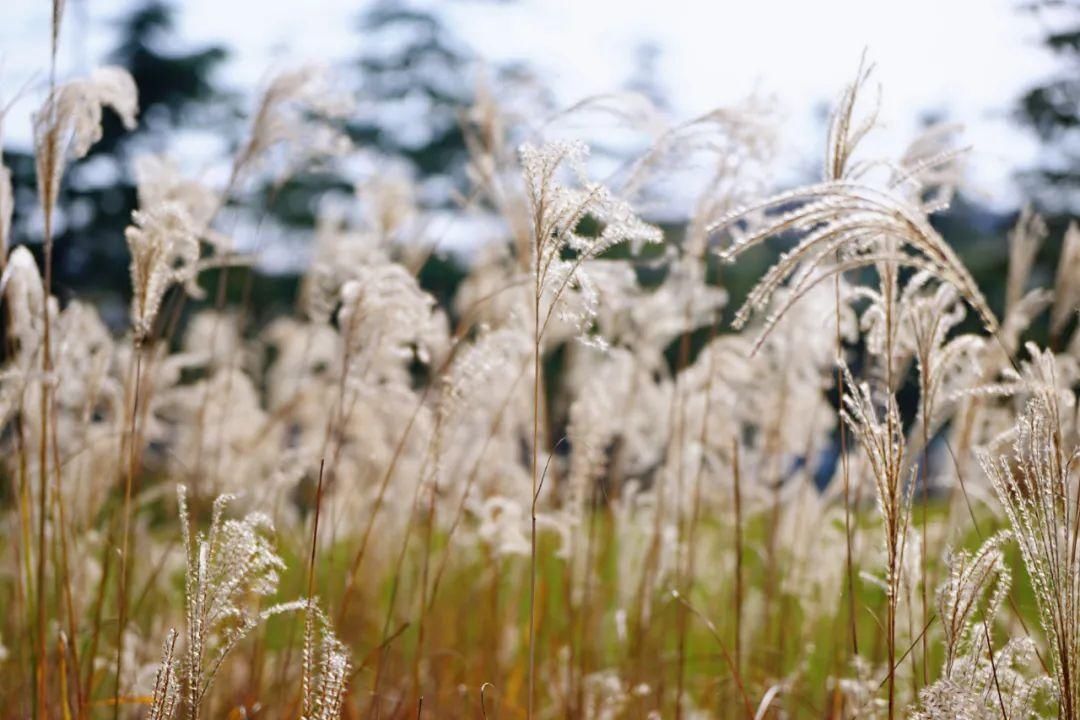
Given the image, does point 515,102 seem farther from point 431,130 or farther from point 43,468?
point 431,130

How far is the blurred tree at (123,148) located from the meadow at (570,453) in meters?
12.9

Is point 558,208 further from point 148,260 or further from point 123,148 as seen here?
point 123,148

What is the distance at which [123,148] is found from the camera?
58.6ft

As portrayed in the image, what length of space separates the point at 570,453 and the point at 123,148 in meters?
17.1

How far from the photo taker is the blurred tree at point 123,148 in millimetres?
16062

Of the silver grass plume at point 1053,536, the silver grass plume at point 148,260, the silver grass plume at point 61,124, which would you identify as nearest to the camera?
the silver grass plume at point 1053,536

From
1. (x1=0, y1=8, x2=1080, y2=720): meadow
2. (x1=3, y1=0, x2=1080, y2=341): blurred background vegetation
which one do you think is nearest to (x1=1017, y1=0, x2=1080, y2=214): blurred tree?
(x1=3, y1=0, x2=1080, y2=341): blurred background vegetation

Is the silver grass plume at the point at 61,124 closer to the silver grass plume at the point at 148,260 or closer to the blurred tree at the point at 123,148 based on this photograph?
the silver grass plume at the point at 148,260

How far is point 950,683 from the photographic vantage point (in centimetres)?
134

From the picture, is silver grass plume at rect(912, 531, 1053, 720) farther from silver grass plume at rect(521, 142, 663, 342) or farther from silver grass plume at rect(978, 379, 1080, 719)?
silver grass plume at rect(521, 142, 663, 342)

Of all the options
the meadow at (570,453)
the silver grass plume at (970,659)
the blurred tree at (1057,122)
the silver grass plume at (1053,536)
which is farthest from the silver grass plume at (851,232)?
the blurred tree at (1057,122)

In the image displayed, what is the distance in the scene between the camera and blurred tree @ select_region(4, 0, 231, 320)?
16.1m

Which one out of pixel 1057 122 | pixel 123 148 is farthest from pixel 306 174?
pixel 1057 122

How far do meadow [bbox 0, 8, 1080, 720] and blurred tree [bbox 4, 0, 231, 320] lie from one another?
12.9m
